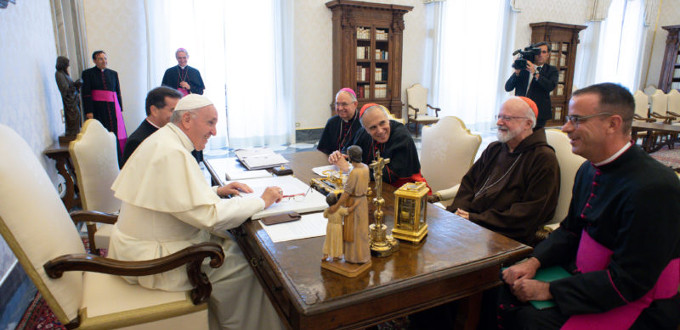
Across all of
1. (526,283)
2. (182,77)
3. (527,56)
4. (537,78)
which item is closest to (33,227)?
(526,283)

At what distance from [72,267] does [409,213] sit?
1.27 m

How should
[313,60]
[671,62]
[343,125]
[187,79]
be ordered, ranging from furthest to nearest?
[671,62] < [313,60] < [187,79] < [343,125]

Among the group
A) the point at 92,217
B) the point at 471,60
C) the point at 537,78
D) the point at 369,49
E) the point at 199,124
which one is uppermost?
the point at 369,49

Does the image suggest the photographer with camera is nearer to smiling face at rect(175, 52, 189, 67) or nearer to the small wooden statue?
the small wooden statue

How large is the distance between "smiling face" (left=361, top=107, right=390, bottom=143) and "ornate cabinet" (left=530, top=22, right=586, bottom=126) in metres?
8.97

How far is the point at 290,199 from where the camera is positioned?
2.00 meters

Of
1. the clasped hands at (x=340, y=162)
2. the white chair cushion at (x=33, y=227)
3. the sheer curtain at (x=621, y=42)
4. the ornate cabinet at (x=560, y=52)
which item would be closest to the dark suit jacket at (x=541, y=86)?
the clasped hands at (x=340, y=162)

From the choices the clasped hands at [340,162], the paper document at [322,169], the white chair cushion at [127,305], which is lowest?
the white chair cushion at [127,305]

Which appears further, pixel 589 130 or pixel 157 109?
pixel 157 109

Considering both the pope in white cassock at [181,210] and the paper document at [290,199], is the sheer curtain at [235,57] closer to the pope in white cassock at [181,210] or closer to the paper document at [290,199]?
the paper document at [290,199]

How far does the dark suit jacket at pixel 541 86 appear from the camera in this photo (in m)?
5.07

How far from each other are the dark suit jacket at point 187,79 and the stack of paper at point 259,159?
347cm

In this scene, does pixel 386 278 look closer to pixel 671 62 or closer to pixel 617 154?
pixel 617 154

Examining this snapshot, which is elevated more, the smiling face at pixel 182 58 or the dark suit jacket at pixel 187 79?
the smiling face at pixel 182 58
